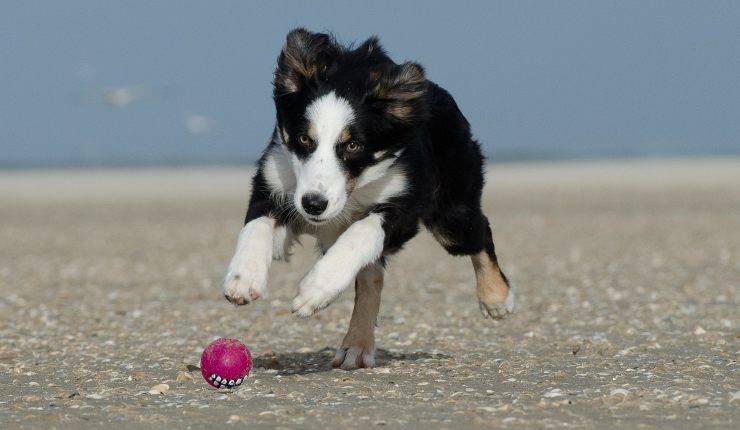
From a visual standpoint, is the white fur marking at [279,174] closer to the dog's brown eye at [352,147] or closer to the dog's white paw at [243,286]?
the dog's brown eye at [352,147]

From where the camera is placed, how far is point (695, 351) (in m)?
7.76

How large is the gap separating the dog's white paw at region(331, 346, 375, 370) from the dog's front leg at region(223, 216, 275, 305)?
1.11 metres

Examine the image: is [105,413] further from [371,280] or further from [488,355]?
[488,355]

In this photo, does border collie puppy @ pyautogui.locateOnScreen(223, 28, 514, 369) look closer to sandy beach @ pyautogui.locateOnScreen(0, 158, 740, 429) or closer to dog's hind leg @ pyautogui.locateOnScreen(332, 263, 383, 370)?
dog's hind leg @ pyautogui.locateOnScreen(332, 263, 383, 370)

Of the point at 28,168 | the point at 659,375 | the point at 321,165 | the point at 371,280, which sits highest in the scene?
the point at 28,168

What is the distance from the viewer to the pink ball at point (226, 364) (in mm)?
6199

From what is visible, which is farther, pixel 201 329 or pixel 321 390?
pixel 201 329

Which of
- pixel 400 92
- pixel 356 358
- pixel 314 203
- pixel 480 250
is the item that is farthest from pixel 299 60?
pixel 480 250

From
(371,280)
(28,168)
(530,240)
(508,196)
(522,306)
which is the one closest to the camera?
(371,280)

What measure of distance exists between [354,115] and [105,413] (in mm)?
2085

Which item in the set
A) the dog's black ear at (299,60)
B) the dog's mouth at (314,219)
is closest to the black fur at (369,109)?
the dog's black ear at (299,60)

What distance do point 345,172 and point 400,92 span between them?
636mm

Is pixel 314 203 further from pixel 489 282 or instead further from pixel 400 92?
pixel 489 282

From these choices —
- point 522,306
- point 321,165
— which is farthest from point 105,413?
point 522,306
